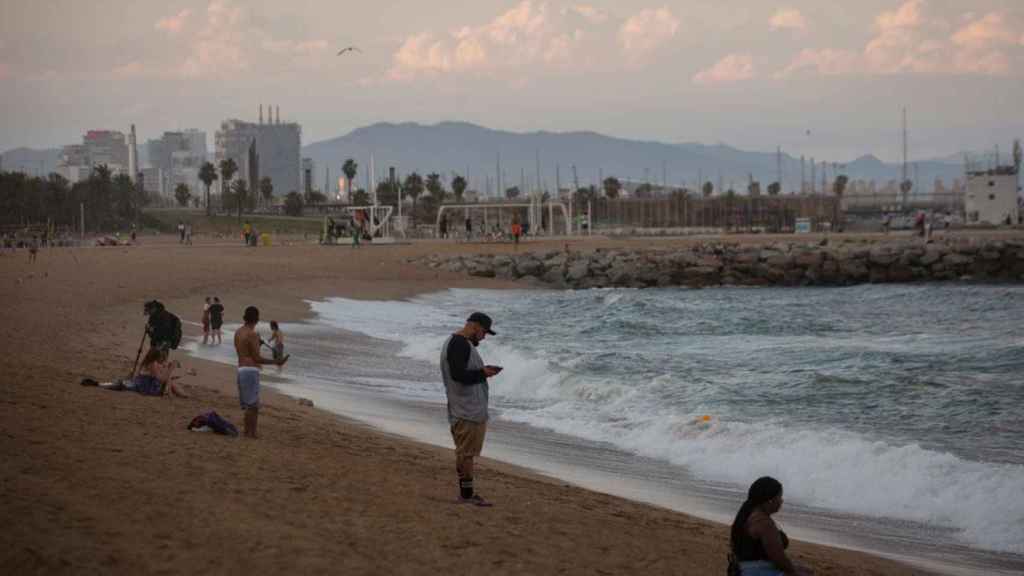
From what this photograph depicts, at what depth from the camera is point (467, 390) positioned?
874cm

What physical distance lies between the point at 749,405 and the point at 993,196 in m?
65.6

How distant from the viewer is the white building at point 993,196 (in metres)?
75.2

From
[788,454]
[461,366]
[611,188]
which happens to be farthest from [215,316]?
[611,188]

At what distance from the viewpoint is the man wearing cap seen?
8617 mm

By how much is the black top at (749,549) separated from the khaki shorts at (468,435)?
7.69 feet

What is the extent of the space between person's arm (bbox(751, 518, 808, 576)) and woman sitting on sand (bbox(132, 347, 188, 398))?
7.53 m

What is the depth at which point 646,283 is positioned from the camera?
4816cm

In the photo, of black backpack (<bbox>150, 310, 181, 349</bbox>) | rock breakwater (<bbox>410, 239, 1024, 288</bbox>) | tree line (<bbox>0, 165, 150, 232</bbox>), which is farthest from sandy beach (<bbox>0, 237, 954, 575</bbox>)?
tree line (<bbox>0, 165, 150, 232</bbox>)

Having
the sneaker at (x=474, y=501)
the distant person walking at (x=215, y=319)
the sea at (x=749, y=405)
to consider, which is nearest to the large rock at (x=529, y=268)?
the sea at (x=749, y=405)

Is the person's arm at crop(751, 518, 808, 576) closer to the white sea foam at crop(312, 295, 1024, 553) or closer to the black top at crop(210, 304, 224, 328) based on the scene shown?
the white sea foam at crop(312, 295, 1024, 553)

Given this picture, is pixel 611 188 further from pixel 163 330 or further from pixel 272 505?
pixel 272 505

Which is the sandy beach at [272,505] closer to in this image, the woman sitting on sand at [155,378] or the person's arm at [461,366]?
the woman sitting on sand at [155,378]

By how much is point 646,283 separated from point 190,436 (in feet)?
128

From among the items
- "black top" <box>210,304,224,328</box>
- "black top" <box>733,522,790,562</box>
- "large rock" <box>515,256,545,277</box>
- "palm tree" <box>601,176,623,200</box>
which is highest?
"palm tree" <box>601,176,623,200</box>
